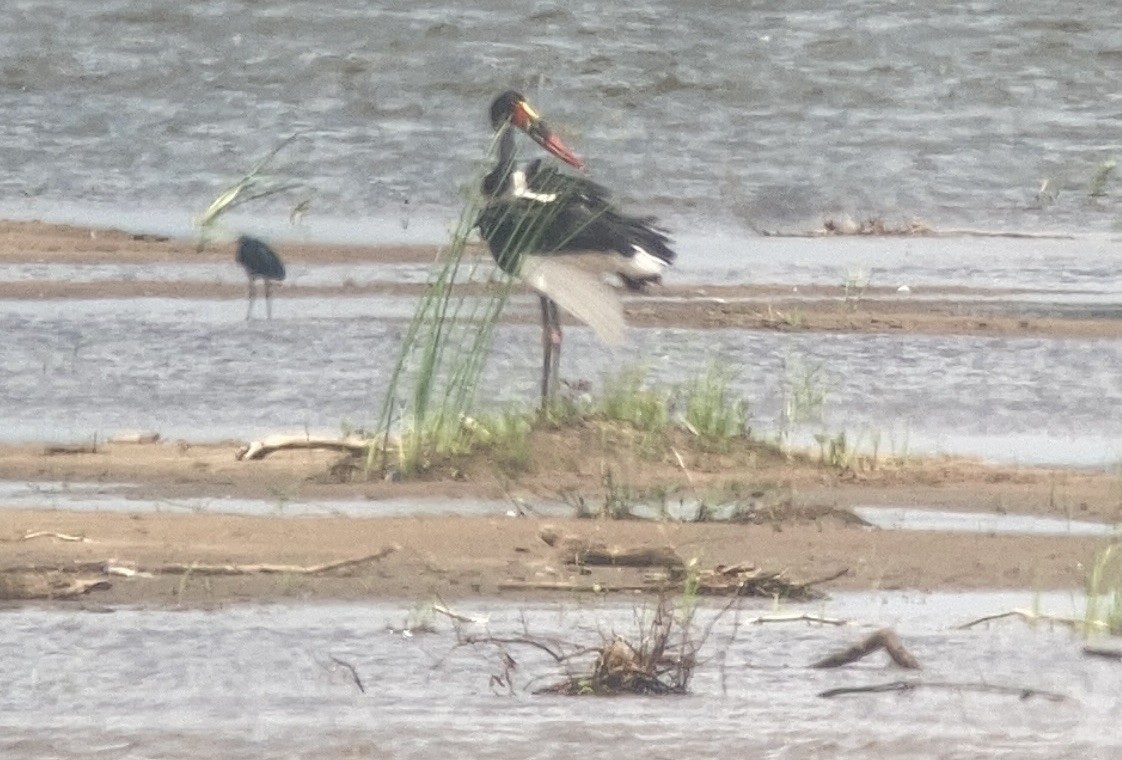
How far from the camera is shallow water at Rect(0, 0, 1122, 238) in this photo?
1781 centimetres

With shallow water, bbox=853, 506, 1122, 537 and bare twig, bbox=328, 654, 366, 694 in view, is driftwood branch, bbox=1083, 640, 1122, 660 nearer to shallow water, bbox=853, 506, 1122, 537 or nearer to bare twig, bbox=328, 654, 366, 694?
shallow water, bbox=853, 506, 1122, 537

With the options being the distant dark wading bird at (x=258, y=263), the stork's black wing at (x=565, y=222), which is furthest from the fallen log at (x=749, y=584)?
the distant dark wading bird at (x=258, y=263)

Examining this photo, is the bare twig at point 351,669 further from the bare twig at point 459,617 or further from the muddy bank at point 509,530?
the muddy bank at point 509,530

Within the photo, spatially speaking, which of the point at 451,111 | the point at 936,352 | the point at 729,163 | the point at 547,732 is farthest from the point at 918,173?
the point at 547,732

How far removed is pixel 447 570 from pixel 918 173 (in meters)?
12.1

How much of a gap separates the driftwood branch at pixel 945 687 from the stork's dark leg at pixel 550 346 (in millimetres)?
3903

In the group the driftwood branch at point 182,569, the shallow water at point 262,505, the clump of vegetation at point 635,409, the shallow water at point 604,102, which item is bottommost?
the shallow water at point 604,102

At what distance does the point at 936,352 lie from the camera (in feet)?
39.5

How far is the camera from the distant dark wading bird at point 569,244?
961 centimetres

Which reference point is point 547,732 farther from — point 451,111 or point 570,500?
point 451,111

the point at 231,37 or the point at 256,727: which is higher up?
the point at 256,727

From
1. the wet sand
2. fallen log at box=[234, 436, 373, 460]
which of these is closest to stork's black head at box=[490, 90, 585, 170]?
the wet sand

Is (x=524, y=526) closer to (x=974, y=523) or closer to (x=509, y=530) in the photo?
(x=509, y=530)

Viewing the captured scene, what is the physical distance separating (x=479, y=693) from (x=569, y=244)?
13.8 feet
